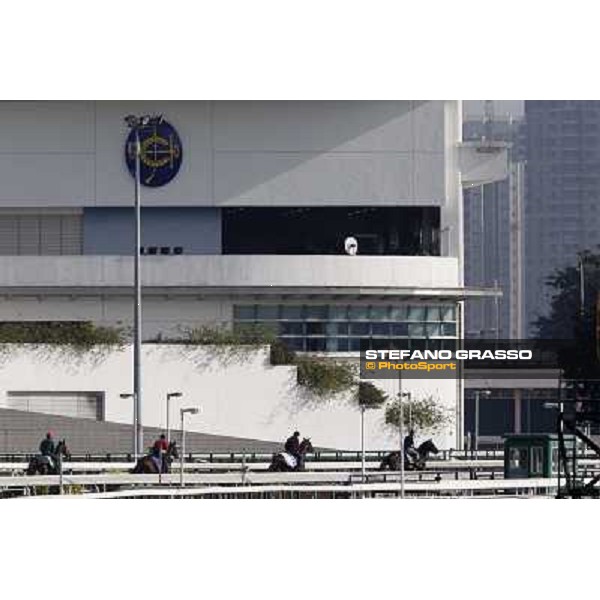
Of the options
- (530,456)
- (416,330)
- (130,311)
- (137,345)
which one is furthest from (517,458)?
(130,311)

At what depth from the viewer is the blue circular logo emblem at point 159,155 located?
67.4m

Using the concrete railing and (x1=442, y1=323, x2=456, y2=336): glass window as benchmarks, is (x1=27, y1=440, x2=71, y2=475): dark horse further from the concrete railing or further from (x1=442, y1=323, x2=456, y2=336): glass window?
(x1=442, y1=323, x2=456, y2=336): glass window

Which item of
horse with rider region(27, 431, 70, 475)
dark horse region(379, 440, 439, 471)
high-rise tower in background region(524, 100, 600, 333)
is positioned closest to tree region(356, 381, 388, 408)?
high-rise tower in background region(524, 100, 600, 333)

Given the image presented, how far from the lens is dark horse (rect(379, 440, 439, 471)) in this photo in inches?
2312

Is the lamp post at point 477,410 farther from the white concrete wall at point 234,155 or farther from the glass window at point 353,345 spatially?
the white concrete wall at point 234,155

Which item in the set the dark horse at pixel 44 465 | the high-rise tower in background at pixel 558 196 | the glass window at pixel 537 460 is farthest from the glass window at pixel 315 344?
the dark horse at pixel 44 465

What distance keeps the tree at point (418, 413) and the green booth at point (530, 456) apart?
5.69m

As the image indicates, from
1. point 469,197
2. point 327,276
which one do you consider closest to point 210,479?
point 327,276

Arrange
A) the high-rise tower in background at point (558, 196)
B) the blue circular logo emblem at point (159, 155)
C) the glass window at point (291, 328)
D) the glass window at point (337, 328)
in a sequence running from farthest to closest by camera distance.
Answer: the high-rise tower in background at point (558, 196) → the blue circular logo emblem at point (159, 155) → the glass window at point (337, 328) → the glass window at point (291, 328)

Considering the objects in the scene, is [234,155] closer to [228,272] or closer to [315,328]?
[228,272]

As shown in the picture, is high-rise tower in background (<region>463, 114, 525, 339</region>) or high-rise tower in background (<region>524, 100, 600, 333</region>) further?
high-rise tower in background (<region>524, 100, 600, 333</region>)

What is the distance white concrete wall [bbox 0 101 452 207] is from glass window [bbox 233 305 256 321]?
9.64ft

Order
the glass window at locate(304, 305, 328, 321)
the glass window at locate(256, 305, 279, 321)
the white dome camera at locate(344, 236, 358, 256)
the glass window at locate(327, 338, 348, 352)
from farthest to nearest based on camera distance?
the white dome camera at locate(344, 236, 358, 256) < the glass window at locate(304, 305, 328, 321) < the glass window at locate(256, 305, 279, 321) < the glass window at locate(327, 338, 348, 352)
